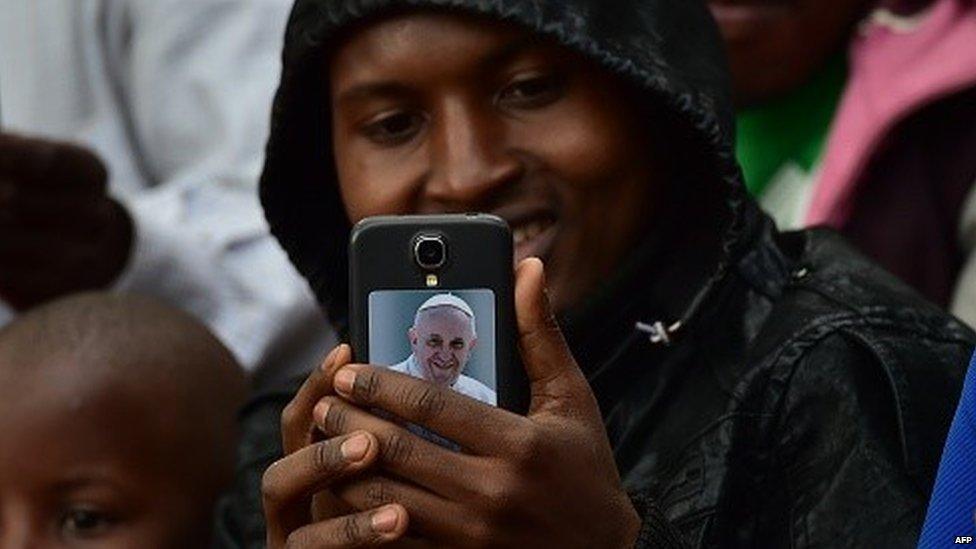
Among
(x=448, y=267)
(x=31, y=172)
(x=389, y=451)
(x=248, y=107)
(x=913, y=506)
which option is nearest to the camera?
(x=389, y=451)

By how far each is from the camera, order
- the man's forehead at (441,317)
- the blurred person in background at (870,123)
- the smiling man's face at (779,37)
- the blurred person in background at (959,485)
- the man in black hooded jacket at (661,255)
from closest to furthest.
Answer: the blurred person in background at (959,485) → the man's forehead at (441,317) → the man in black hooded jacket at (661,255) → the blurred person in background at (870,123) → the smiling man's face at (779,37)

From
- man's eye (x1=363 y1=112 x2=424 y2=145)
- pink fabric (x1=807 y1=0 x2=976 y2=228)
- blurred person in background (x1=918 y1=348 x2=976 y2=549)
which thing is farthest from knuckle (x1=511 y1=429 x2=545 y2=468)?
pink fabric (x1=807 y1=0 x2=976 y2=228)

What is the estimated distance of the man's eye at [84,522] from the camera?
10.6 ft

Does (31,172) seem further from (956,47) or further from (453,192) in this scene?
(956,47)

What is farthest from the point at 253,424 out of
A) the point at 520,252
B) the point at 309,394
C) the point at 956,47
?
the point at 956,47

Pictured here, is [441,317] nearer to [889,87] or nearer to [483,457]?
[483,457]

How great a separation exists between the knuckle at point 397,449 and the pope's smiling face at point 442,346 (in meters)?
0.11

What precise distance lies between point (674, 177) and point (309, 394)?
80 cm

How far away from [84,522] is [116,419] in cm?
15

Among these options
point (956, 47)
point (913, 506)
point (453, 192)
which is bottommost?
point (913, 506)

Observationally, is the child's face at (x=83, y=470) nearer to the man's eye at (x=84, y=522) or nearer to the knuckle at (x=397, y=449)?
the man's eye at (x=84, y=522)

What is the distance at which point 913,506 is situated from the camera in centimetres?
249

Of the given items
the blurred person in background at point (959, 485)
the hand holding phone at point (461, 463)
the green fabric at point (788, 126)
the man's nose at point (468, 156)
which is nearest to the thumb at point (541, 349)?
the hand holding phone at point (461, 463)

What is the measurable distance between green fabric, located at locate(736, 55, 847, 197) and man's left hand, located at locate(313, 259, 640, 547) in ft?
5.57
